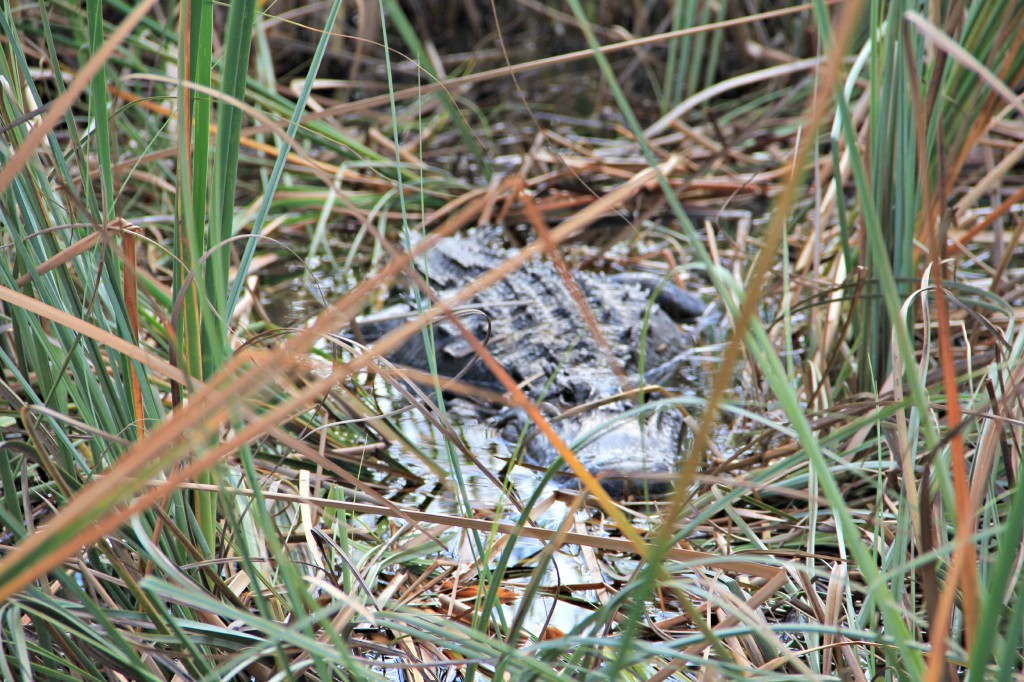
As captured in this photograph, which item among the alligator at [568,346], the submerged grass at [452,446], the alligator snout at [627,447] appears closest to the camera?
the submerged grass at [452,446]

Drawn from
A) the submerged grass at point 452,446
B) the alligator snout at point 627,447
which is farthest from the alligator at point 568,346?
the submerged grass at point 452,446

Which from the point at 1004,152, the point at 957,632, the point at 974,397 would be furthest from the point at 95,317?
the point at 1004,152

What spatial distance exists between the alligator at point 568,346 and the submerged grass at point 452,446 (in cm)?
15

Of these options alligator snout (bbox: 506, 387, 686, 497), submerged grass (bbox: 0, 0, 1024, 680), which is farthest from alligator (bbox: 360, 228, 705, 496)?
submerged grass (bbox: 0, 0, 1024, 680)

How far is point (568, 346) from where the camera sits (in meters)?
2.76

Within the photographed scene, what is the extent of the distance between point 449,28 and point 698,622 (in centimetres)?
660

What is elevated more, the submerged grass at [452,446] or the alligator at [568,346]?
the submerged grass at [452,446]

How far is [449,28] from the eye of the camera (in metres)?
6.71

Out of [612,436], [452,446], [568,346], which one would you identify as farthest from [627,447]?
[568,346]

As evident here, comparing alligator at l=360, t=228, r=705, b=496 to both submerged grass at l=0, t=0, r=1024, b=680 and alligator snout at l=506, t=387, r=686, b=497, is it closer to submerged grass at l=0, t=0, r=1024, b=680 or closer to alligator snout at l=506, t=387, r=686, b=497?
alligator snout at l=506, t=387, r=686, b=497

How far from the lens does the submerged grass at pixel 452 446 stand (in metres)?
0.70

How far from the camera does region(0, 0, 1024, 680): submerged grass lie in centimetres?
70

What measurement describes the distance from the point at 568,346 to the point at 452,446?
1362 mm

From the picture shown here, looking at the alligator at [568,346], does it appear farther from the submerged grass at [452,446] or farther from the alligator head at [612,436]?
the submerged grass at [452,446]
